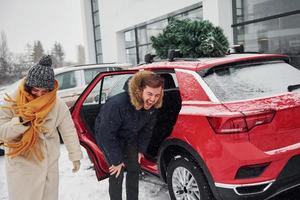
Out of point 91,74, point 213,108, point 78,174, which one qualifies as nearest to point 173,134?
point 213,108

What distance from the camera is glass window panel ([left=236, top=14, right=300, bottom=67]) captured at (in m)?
8.32

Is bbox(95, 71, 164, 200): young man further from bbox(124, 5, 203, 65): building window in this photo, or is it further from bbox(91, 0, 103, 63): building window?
bbox(91, 0, 103, 63): building window

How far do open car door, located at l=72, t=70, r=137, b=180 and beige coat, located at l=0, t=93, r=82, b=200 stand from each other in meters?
0.94

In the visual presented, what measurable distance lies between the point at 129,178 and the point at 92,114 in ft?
5.16

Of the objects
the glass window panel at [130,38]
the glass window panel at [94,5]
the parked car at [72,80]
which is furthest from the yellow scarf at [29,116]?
the glass window panel at [94,5]

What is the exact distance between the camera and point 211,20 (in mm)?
9836

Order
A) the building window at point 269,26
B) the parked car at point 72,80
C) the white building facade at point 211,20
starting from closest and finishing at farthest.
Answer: the parked car at point 72,80 < the building window at point 269,26 < the white building facade at point 211,20

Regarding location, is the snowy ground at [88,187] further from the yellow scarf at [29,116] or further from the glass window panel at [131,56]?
the glass window panel at [131,56]

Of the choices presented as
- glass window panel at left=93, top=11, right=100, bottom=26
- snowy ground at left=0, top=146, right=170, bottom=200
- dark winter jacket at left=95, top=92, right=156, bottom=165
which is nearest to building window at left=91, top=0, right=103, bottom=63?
glass window panel at left=93, top=11, right=100, bottom=26

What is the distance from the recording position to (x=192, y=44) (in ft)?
16.4

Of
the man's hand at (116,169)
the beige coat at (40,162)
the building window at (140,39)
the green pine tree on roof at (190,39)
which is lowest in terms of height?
Answer: the man's hand at (116,169)

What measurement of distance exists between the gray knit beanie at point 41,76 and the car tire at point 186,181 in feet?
4.70

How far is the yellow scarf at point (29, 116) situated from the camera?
2439mm

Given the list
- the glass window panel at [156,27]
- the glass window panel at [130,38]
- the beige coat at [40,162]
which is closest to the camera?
the beige coat at [40,162]
